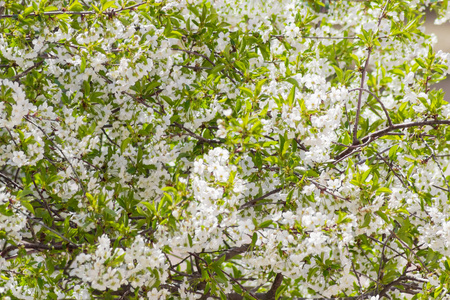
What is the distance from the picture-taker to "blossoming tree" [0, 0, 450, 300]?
2.20 m

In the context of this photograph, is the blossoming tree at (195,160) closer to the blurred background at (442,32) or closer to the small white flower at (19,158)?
the small white flower at (19,158)

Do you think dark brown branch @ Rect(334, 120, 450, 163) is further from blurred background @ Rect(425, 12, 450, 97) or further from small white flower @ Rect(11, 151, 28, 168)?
blurred background @ Rect(425, 12, 450, 97)

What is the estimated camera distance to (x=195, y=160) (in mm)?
2404

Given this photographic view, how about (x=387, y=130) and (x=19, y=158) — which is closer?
(x=19, y=158)

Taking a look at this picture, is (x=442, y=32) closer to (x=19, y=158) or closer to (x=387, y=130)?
(x=387, y=130)

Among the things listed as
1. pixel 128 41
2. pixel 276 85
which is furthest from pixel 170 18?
pixel 276 85

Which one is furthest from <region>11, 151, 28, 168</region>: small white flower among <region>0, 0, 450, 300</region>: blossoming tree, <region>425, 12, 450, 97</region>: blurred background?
<region>425, 12, 450, 97</region>: blurred background

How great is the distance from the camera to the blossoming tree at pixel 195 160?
2.20m

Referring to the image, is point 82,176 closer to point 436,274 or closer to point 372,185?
point 372,185

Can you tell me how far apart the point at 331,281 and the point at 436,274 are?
594 mm

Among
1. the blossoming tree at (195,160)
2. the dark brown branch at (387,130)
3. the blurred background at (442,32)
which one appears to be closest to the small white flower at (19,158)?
the blossoming tree at (195,160)

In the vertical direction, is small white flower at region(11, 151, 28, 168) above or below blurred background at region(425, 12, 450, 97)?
below

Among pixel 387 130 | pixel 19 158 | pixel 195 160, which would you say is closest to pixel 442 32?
pixel 387 130

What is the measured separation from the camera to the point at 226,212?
84.5 inches
